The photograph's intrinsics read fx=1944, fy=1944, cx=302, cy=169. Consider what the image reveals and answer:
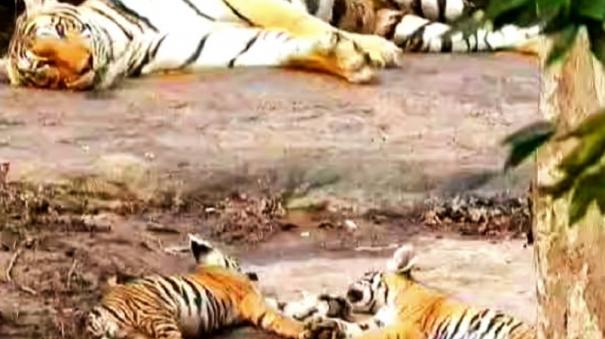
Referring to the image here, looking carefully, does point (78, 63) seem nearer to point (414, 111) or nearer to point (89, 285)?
point (414, 111)

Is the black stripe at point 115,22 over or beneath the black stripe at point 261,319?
over

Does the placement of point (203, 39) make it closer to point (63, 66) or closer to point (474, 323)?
point (63, 66)

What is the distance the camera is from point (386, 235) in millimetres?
4164

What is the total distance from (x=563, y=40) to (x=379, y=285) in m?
2.80

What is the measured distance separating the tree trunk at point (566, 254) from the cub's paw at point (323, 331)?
2.49ft

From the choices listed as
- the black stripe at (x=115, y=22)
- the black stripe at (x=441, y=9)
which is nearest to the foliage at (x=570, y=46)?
the black stripe at (x=115, y=22)

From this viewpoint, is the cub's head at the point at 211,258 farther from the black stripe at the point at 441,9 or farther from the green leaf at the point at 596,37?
the green leaf at the point at 596,37

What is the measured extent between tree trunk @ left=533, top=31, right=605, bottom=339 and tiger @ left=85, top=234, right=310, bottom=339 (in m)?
0.81

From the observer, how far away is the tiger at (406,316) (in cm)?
350

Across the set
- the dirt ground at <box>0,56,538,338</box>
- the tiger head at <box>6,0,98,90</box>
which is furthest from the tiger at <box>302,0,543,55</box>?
the tiger head at <box>6,0,98,90</box>

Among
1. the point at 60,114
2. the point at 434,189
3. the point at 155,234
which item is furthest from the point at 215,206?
the point at 60,114

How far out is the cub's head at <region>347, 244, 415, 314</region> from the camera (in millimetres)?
3699

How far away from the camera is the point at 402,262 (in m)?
3.78

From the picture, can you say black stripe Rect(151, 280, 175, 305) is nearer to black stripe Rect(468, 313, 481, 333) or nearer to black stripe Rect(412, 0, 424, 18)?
black stripe Rect(468, 313, 481, 333)
